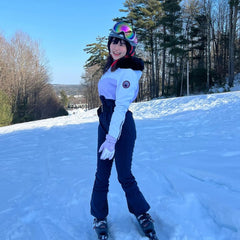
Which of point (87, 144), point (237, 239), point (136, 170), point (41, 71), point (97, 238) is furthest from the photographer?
point (41, 71)

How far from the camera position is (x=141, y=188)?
2680mm

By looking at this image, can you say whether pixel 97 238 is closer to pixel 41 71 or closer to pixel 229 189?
pixel 229 189

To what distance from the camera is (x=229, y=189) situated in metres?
2.39

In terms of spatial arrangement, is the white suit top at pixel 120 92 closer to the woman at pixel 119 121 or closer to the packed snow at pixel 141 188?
the woman at pixel 119 121

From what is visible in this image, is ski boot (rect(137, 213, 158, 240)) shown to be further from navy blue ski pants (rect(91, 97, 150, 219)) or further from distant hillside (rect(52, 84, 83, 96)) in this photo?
distant hillside (rect(52, 84, 83, 96))

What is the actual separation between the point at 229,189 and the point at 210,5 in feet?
80.5

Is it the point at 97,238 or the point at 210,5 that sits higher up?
the point at 210,5

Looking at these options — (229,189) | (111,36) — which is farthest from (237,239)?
(111,36)

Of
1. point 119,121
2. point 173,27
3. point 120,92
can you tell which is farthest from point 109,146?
point 173,27

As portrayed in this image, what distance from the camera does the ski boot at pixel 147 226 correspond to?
168 cm

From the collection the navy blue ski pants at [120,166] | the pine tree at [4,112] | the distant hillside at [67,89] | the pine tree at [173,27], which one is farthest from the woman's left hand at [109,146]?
the distant hillside at [67,89]

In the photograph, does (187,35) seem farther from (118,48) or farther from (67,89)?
(67,89)

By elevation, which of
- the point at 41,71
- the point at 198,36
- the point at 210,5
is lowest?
the point at 41,71

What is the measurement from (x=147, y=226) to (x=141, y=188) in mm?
963
